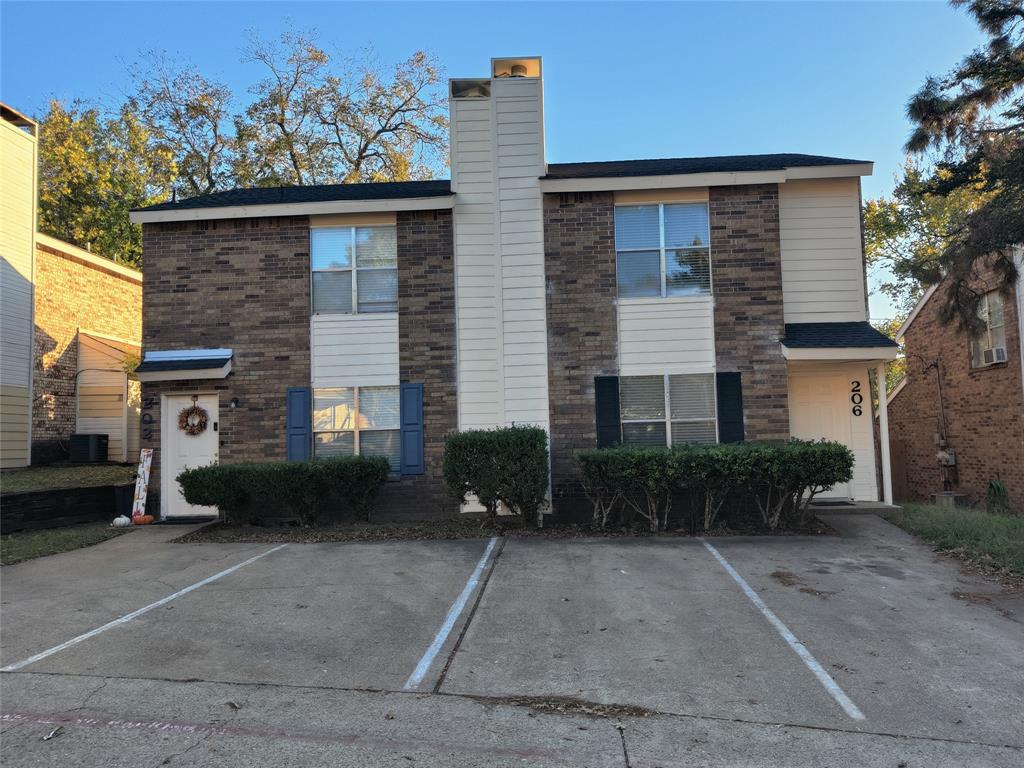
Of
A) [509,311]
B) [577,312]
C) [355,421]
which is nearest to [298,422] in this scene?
[355,421]

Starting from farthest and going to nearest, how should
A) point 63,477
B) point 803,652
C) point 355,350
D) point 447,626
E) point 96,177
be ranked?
point 96,177 → point 63,477 → point 355,350 → point 447,626 → point 803,652

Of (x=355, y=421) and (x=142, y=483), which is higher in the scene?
(x=355, y=421)

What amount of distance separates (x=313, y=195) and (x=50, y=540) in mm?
6731

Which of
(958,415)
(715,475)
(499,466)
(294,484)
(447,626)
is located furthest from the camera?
(958,415)

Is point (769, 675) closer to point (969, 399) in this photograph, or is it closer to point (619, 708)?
point (619, 708)

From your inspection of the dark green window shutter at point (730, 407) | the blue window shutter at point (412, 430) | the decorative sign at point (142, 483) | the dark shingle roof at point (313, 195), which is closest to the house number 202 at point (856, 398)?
the dark green window shutter at point (730, 407)

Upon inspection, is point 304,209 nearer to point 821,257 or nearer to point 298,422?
point 298,422

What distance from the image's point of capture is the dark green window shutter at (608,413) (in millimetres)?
10219

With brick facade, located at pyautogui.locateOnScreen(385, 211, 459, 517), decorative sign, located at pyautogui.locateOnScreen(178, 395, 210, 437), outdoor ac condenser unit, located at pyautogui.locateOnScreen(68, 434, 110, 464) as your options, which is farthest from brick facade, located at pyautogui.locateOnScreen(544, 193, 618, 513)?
outdoor ac condenser unit, located at pyautogui.locateOnScreen(68, 434, 110, 464)

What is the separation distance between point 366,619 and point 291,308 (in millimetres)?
6633

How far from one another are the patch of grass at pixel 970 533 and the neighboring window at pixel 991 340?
189 inches

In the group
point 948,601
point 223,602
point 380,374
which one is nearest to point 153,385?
point 380,374

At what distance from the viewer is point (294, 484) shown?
30.8 feet

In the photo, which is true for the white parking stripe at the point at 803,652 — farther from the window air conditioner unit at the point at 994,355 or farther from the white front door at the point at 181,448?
the window air conditioner unit at the point at 994,355
